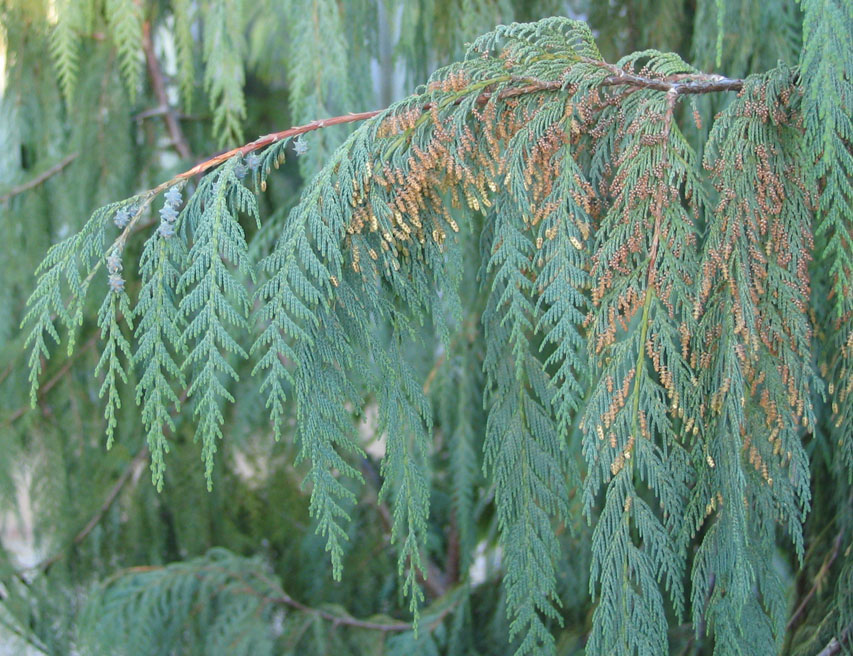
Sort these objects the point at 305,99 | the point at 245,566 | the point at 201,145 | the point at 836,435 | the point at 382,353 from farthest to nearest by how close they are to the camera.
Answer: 1. the point at 201,145
2. the point at 245,566
3. the point at 305,99
4. the point at 836,435
5. the point at 382,353

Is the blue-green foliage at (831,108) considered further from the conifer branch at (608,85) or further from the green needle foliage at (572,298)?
the conifer branch at (608,85)

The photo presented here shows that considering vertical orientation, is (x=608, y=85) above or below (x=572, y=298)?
above

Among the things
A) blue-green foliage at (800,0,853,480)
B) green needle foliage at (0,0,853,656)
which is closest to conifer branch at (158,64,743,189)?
green needle foliage at (0,0,853,656)

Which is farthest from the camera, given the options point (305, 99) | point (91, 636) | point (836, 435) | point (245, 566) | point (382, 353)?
point (245, 566)

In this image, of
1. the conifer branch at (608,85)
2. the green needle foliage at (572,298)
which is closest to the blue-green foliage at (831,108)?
the green needle foliage at (572,298)

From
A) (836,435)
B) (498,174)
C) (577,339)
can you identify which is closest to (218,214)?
(498,174)

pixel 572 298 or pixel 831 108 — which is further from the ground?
pixel 831 108

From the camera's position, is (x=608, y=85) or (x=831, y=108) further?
(x=608, y=85)

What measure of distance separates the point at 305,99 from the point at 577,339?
0.83 meters

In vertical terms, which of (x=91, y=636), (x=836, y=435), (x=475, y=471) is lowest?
(x=91, y=636)

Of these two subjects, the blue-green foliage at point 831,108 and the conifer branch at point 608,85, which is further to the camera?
the conifer branch at point 608,85

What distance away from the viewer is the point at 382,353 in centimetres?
98

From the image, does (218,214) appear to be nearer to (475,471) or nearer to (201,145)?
(475,471)

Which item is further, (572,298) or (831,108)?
(572,298)
